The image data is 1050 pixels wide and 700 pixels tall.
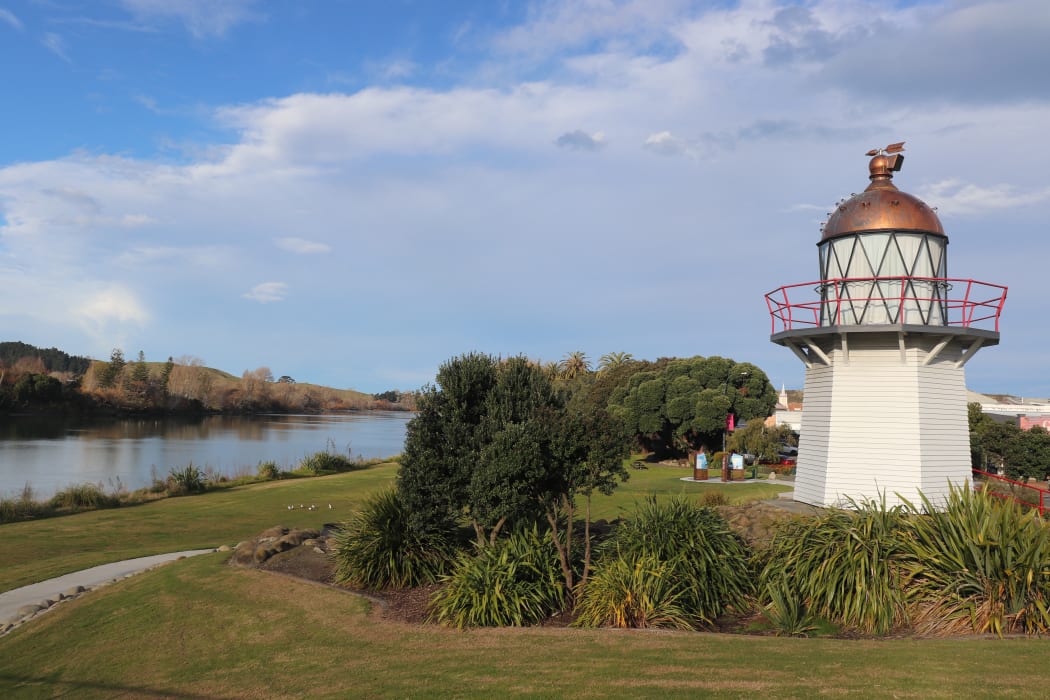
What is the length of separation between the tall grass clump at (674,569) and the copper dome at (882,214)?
7874 mm

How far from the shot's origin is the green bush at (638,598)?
9742 mm

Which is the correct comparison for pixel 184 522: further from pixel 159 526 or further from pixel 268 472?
pixel 268 472

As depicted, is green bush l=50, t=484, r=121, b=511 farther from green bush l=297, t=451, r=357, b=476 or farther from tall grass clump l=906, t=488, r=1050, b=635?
tall grass clump l=906, t=488, r=1050, b=635

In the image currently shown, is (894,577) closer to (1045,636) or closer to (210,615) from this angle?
(1045,636)

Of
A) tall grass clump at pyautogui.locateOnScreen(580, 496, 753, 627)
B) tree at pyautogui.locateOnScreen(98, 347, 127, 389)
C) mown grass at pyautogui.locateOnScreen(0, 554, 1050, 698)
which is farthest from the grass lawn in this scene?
tree at pyautogui.locateOnScreen(98, 347, 127, 389)

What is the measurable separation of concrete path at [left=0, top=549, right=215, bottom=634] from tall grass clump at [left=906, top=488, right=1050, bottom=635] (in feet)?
48.9

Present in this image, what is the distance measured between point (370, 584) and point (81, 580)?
714cm

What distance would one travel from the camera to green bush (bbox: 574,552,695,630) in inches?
384

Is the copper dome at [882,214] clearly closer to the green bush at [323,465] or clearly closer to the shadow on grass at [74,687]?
the shadow on grass at [74,687]

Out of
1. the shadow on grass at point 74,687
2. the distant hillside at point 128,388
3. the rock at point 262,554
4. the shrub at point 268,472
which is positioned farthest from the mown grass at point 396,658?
the distant hillside at point 128,388

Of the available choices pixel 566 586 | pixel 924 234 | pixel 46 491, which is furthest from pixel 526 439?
pixel 46 491

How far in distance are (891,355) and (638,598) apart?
8.79 metres

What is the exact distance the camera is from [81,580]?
14.8 m

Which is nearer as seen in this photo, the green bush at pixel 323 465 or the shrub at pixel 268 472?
the shrub at pixel 268 472
